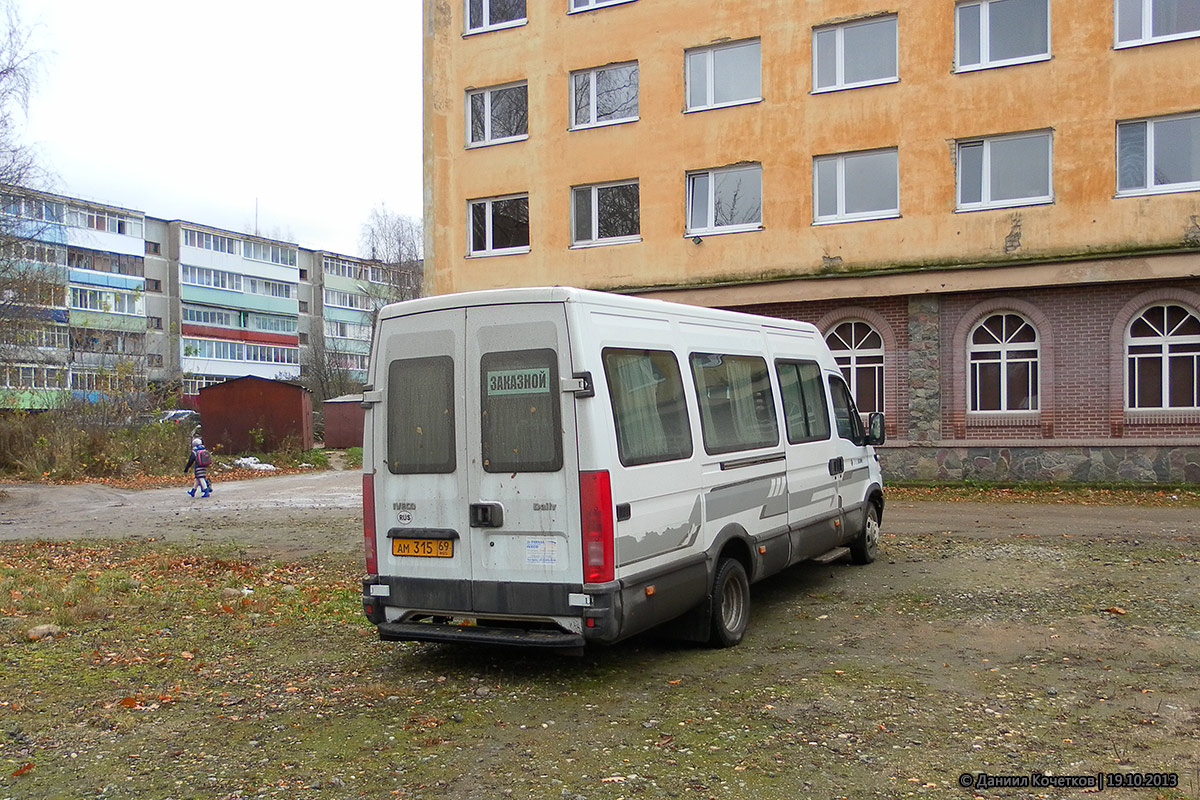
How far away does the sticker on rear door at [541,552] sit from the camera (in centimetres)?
638

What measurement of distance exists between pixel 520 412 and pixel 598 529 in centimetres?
91

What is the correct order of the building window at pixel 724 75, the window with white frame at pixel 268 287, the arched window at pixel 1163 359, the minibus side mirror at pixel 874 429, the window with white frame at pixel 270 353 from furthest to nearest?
the window with white frame at pixel 268 287 < the window with white frame at pixel 270 353 < the building window at pixel 724 75 < the arched window at pixel 1163 359 < the minibus side mirror at pixel 874 429

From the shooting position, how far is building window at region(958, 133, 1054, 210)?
65.6 feet

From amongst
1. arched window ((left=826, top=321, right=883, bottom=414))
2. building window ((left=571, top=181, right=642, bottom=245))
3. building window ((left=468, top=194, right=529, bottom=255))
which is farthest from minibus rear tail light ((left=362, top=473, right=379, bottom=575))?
building window ((left=468, top=194, right=529, bottom=255))

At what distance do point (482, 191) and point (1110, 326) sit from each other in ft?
48.1

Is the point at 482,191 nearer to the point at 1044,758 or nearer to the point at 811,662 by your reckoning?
the point at 811,662

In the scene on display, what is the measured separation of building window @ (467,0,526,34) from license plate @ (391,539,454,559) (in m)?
21.0

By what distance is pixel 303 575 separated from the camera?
11.1 meters

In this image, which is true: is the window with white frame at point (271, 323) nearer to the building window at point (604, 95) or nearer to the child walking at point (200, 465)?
the child walking at point (200, 465)

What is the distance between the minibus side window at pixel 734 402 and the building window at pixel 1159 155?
14402 millimetres

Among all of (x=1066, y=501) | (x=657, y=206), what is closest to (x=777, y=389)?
(x=1066, y=501)

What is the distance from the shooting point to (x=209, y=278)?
79688 millimetres

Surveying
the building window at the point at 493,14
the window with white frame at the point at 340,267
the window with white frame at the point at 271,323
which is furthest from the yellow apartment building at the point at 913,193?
the window with white frame at the point at 340,267

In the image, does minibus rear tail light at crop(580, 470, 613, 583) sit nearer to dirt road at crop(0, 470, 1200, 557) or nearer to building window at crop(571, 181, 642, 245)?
dirt road at crop(0, 470, 1200, 557)
